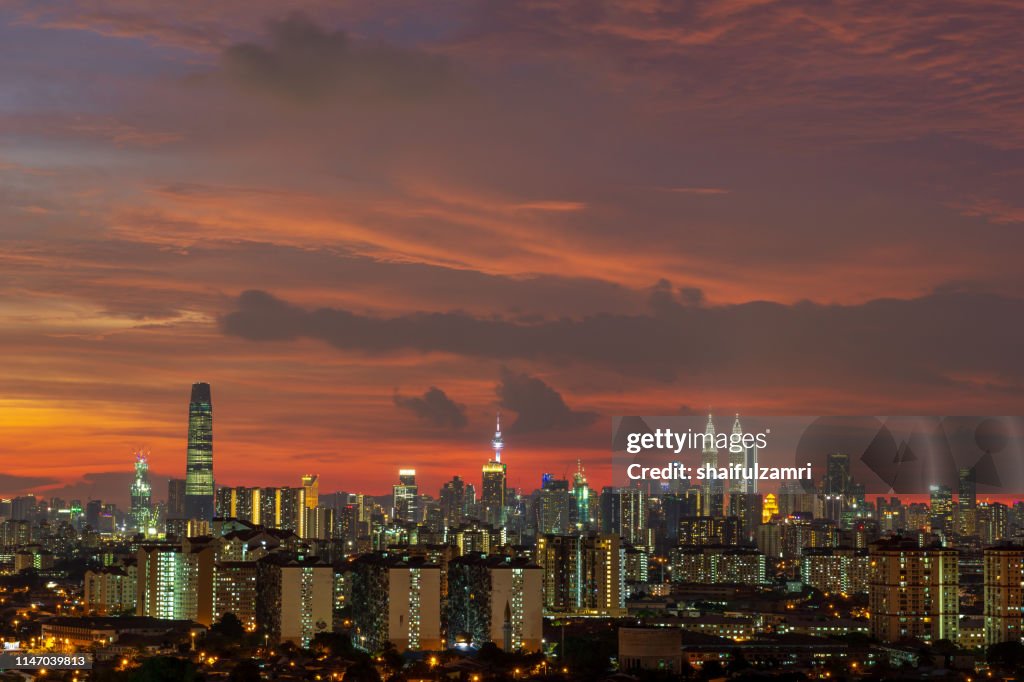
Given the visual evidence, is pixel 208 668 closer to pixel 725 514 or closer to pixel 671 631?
pixel 671 631

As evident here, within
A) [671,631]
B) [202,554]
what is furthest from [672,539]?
[671,631]

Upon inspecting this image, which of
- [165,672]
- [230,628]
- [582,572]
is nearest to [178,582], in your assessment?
[230,628]

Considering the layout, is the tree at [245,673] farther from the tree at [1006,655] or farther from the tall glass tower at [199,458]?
the tall glass tower at [199,458]

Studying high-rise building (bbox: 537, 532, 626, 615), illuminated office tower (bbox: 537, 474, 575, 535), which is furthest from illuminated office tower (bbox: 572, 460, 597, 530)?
high-rise building (bbox: 537, 532, 626, 615)

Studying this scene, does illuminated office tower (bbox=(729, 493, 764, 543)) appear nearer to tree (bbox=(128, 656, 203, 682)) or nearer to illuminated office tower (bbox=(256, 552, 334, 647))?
illuminated office tower (bbox=(256, 552, 334, 647))

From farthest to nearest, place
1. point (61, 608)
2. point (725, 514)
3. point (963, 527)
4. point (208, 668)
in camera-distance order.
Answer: point (725, 514)
point (963, 527)
point (61, 608)
point (208, 668)

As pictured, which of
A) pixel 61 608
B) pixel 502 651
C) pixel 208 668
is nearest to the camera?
pixel 208 668

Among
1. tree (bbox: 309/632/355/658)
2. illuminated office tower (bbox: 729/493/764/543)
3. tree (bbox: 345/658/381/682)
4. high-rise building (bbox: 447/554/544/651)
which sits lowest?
tree (bbox: 345/658/381/682)

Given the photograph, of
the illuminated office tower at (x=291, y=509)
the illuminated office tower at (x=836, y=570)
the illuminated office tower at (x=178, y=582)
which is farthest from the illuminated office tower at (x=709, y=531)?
the illuminated office tower at (x=178, y=582)
